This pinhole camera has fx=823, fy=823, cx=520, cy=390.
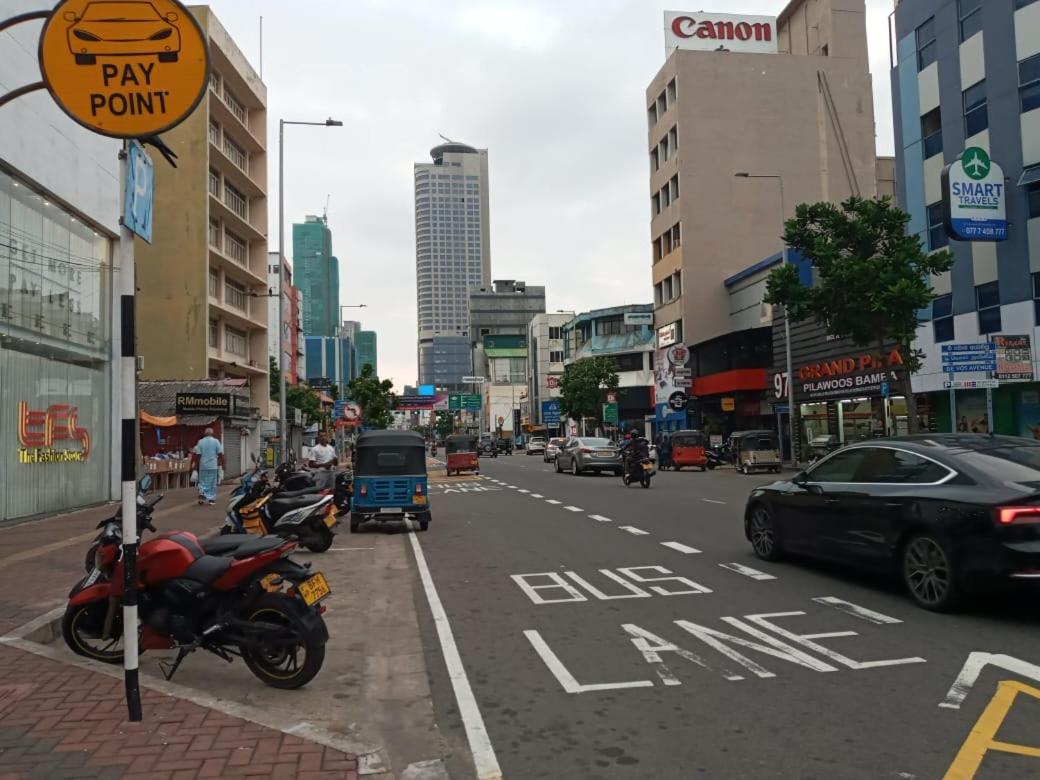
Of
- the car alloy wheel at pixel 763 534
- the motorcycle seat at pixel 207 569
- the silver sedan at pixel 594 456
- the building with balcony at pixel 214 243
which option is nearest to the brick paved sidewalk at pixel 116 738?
the motorcycle seat at pixel 207 569

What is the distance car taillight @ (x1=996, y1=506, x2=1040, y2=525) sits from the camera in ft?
20.6

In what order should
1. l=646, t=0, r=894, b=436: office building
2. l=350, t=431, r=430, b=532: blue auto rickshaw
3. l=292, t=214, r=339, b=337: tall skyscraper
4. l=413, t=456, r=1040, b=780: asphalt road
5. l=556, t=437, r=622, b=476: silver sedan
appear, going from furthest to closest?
l=292, t=214, r=339, b=337: tall skyscraper
l=646, t=0, r=894, b=436: office building
l=556, t=437, r=622, b=476: silver sedan
l=350, t=431, r=430, b=532: blue auto rickshaw
l=413, t=456, r=1040, b=780: asphalt road

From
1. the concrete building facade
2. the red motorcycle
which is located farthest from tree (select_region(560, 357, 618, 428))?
the red motorcycle

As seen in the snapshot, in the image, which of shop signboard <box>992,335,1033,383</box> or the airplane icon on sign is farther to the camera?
the airplane icon on sign

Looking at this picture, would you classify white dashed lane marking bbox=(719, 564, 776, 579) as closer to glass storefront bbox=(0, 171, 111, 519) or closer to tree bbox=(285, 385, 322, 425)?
glass storefront bbox=(0, 171, 111, 519)

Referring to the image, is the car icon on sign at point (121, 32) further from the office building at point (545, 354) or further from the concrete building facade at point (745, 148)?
the office building at point (545, 354)

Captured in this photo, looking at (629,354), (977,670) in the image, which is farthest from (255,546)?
(629,354)

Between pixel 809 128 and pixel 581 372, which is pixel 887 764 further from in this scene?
pixel 581 372

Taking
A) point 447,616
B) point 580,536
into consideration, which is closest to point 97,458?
point 580,536

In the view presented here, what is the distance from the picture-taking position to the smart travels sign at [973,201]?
23922 millimetres

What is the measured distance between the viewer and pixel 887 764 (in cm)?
395

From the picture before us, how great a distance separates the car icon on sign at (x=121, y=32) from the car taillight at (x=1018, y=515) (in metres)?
6.61

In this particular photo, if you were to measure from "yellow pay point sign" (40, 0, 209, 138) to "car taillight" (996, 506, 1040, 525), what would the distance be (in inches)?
252

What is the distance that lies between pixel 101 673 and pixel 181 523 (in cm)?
1022
